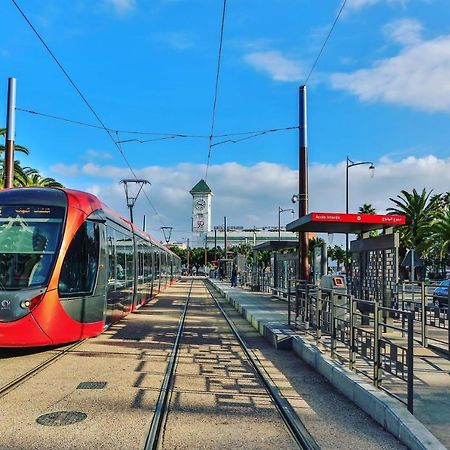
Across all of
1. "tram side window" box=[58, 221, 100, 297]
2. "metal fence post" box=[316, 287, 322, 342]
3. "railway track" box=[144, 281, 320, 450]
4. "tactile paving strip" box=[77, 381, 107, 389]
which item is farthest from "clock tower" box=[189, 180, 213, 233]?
"tactile paving strip" box=[77, 381, 107, 389]

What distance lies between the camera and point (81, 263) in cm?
1041

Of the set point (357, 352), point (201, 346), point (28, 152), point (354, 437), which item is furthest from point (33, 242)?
point (28, 152)

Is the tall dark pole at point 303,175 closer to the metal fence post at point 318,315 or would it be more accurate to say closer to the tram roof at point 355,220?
the tram roof at point 355,220

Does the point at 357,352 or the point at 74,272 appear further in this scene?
the point at 74,272

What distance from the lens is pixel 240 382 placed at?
8.19 m

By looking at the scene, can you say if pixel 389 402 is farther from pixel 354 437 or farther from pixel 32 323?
pixel 32 323

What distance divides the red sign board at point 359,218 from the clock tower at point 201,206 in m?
138

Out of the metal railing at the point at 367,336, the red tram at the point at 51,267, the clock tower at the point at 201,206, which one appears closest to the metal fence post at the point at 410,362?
the metal railing at the point at 367,336

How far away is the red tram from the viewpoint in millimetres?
9141

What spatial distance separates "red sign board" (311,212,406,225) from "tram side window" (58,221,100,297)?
17.7 ft

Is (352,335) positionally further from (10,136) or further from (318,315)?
(10,136)

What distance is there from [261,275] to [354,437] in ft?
94.6

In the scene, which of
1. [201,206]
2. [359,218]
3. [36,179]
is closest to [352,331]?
[359,218]

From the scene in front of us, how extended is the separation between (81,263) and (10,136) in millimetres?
9355
